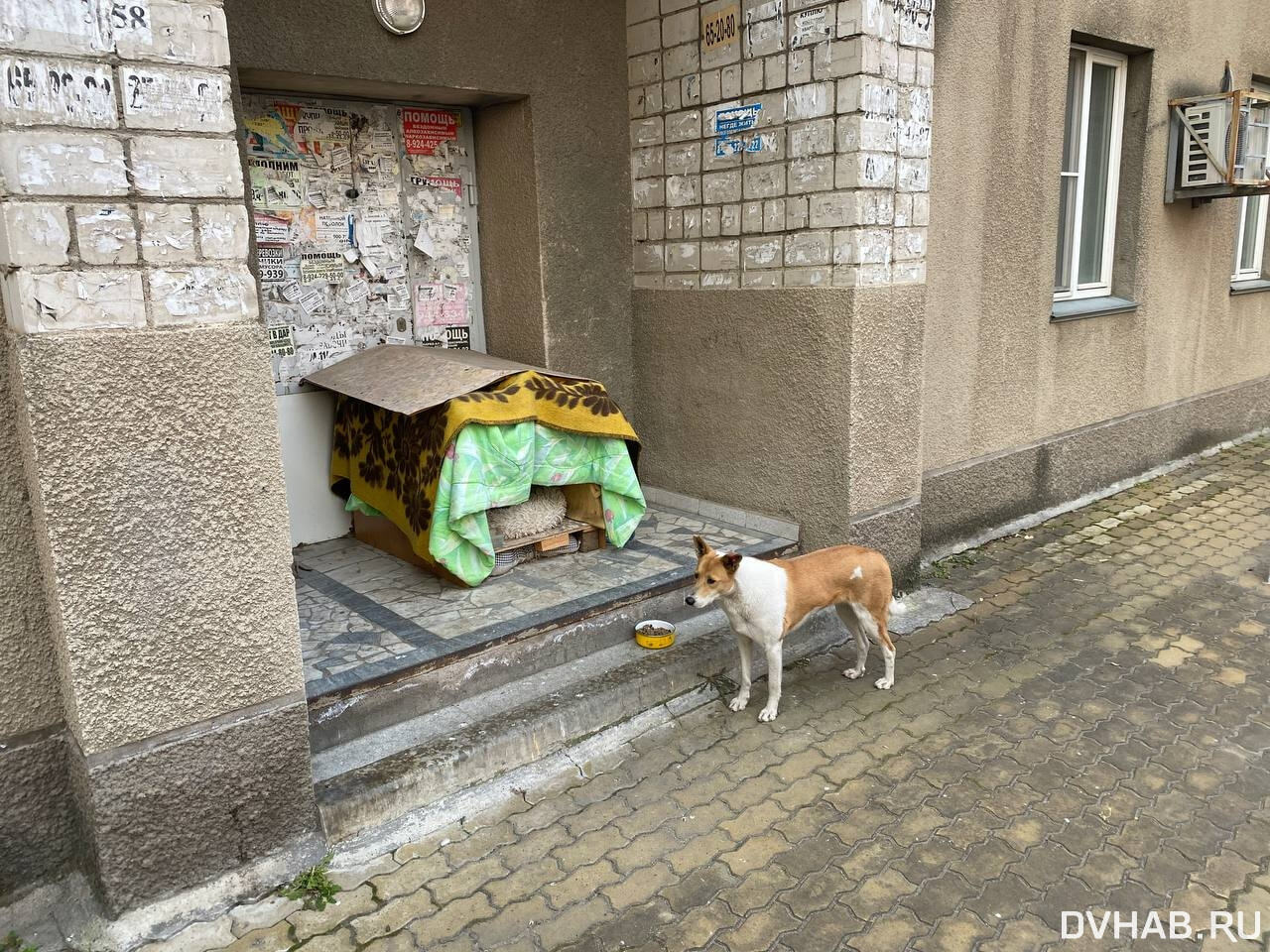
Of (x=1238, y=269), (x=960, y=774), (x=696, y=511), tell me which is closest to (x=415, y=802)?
(x=960, y=774)

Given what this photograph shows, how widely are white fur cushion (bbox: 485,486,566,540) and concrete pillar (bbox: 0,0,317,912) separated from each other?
172cm

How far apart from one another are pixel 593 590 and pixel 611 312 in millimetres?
2097

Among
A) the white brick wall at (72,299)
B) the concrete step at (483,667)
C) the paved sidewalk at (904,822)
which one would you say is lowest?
the paved sidewalk at (904,822)

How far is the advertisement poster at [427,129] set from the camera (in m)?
5.11

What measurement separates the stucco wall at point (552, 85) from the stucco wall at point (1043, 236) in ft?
6.24

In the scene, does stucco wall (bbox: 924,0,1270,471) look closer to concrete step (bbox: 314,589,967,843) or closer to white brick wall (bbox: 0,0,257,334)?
concrete step (bbox: 314,589,967,843)

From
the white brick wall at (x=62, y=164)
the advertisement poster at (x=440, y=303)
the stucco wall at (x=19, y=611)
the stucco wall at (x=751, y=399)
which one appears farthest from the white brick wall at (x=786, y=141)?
the stucco wall at (x=19, y=611)

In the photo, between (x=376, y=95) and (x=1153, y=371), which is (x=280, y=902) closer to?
(x=376, y=95)

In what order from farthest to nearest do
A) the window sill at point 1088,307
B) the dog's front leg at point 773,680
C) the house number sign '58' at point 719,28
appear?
the window sill at point 1088,307
the house number sign '58' at point 719,28
the dog's front leg at point 773,680

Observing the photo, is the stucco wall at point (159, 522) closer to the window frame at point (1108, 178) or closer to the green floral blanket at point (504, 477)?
the green floral blanket at point (504, 477)

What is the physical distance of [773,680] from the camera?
3877 millimetres

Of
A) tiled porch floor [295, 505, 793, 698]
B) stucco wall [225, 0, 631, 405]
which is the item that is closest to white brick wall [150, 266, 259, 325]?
tiled porch floor [295, 505, 793, 698]

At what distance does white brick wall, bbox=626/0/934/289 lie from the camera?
441 centimetres

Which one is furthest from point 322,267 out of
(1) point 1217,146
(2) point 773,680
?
(1) point 1217,146
